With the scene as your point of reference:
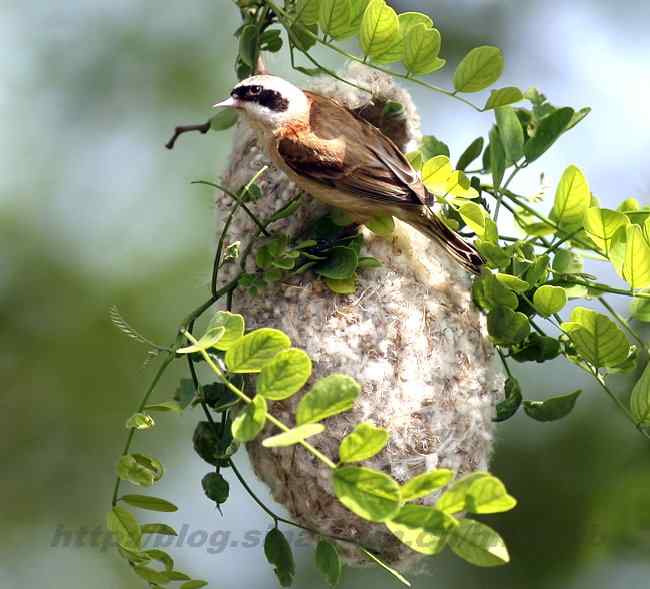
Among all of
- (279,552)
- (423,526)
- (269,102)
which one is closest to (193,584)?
(279,552)

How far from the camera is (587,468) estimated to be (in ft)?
13.1

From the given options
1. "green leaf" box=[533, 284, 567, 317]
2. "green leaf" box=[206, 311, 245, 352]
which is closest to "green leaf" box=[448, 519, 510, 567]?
"green leaf" box=[206, 311, 245, 352]

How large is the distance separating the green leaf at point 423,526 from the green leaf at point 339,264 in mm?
636

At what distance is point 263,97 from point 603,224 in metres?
0.72

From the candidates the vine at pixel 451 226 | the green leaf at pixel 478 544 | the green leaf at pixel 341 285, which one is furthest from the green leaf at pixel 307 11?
the green leaf at pixel 478 544

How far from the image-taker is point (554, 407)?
226 cm

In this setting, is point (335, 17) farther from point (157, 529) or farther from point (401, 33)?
point (157, 529)

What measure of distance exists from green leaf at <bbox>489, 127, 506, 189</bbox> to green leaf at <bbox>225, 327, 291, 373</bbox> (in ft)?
2.47

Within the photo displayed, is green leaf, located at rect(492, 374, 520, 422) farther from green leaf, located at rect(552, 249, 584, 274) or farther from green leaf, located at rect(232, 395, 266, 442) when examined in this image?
green leaf, located at rect(232, 395, 266, 442)

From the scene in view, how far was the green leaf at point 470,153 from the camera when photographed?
2498 mm

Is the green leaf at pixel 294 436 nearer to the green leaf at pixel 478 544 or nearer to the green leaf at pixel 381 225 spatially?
the green leaf at pixel 478 544

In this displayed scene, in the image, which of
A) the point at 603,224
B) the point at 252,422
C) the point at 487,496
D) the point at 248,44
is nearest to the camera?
the point at 487,496

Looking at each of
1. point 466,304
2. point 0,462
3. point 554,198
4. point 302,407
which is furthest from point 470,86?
point 0,462

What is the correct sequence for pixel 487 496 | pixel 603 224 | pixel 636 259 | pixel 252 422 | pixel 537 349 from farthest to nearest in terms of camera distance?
pixel 537 349, pixel 603 224, pixel 636 259, pixel 252 422, pixel 487 496
